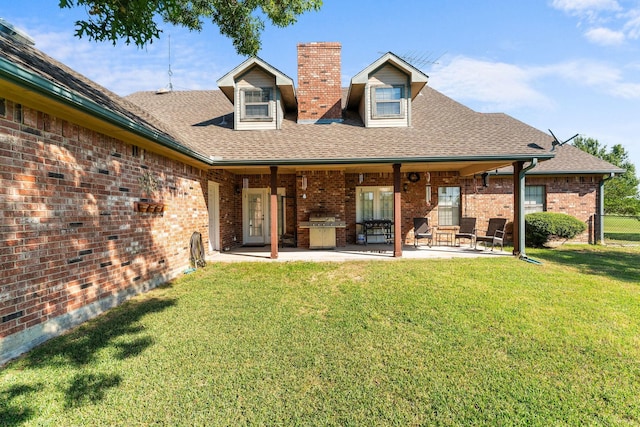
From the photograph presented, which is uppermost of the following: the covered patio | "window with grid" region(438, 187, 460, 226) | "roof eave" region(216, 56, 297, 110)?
"roof eave" region(216, 56, 297, 110)

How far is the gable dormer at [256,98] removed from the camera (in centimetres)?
971

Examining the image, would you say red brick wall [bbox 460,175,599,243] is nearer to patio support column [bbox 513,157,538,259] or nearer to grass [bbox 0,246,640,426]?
patio support column [bbox 513,157,538,259]

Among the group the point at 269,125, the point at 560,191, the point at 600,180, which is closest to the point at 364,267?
the point at 269,125

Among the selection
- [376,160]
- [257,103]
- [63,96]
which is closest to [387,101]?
[376,160]

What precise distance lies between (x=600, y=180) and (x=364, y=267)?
1145 cm

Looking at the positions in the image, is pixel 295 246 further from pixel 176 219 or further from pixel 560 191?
pixel 560 191

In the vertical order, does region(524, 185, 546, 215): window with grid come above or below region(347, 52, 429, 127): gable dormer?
below

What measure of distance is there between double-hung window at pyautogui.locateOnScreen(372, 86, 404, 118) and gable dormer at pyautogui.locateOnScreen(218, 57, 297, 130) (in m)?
2.95

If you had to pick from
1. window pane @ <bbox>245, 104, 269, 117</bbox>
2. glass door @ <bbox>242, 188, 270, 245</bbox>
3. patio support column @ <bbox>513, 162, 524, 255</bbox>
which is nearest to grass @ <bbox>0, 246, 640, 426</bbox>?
patio support column @ <bbox>513, 162, 524, 255</bbox>

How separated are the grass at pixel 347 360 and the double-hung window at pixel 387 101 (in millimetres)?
6545

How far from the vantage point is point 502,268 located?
6.95m

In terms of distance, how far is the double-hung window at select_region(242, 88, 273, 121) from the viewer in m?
9.83

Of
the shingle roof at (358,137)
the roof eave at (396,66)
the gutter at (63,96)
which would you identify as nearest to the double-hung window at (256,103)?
the shingle roof at (358,137)

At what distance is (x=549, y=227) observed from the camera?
10.5 metres
